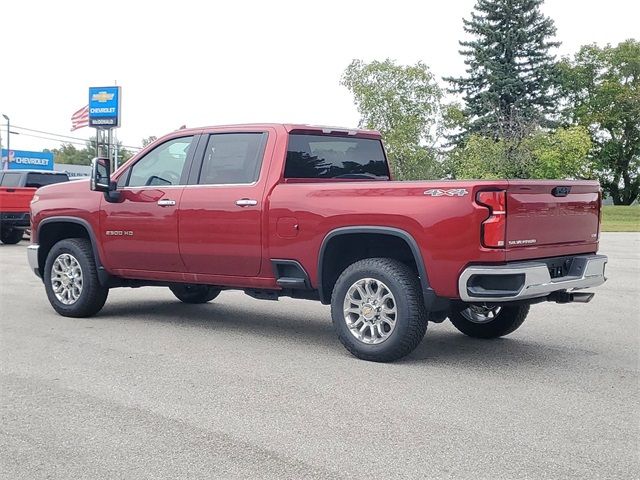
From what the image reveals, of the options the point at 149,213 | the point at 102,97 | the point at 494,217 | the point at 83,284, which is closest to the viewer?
the point at 494,217

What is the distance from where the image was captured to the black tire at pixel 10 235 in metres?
21.2

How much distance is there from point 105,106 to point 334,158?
40781 mm

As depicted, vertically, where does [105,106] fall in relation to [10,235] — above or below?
above

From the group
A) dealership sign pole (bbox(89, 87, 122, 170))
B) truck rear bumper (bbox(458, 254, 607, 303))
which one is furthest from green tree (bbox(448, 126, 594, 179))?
truck rear bumper (bbox(458, 254, 607, 303))

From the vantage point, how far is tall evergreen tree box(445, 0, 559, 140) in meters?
58.8

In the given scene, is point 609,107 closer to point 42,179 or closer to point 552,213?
point 42,179

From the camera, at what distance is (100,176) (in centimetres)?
805

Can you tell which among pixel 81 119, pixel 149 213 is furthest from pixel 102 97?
pixel 149 213

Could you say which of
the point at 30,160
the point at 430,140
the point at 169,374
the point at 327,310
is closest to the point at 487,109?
the point at 430,140

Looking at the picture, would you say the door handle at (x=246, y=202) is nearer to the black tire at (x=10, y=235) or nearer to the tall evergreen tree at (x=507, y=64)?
the black tire at (x=10, y=235)

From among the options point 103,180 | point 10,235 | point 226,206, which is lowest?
point 10,235

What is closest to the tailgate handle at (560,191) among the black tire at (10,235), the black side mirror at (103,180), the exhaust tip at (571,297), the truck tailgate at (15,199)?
the exhaust tip at (571,297)

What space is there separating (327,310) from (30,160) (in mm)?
73627

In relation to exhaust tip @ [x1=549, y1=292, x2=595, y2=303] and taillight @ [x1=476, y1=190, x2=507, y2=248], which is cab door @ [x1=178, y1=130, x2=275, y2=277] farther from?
exhaust tip @ [x1=549, y1=292, x2=595, y2=303]
